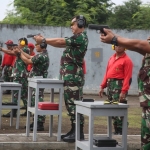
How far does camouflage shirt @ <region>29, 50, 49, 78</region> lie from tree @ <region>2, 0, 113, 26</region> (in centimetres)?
2305

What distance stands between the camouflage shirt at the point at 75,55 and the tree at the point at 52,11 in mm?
25417

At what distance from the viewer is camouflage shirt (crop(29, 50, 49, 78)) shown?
12.1m

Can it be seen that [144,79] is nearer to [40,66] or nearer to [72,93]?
[72,93]

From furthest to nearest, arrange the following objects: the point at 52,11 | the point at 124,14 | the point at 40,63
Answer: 1. the point at 124,14
2. the point at 52,11
3. the point at 40,63

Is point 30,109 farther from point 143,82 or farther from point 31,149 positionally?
point 143,82

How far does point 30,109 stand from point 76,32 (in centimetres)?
180

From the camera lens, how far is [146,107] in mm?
6352

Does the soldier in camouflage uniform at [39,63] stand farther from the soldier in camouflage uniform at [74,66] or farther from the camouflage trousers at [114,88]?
the soldier in camouflage uniform at [74,66]

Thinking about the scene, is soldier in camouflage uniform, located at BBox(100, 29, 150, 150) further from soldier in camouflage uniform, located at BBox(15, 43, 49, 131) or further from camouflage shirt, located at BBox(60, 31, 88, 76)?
soldier in camouflage uniform, located at BBox(15, 43, 49, 131)

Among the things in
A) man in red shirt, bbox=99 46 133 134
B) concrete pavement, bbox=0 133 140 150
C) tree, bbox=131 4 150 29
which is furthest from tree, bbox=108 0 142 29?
concrete pavement, bbox=0 133 140 150

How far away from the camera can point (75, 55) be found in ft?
32.7

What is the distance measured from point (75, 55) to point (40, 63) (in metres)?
2.37

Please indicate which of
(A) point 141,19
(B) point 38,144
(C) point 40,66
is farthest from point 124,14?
(B) point 38,144

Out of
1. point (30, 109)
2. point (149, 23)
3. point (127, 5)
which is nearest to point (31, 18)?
point (149, 23)
